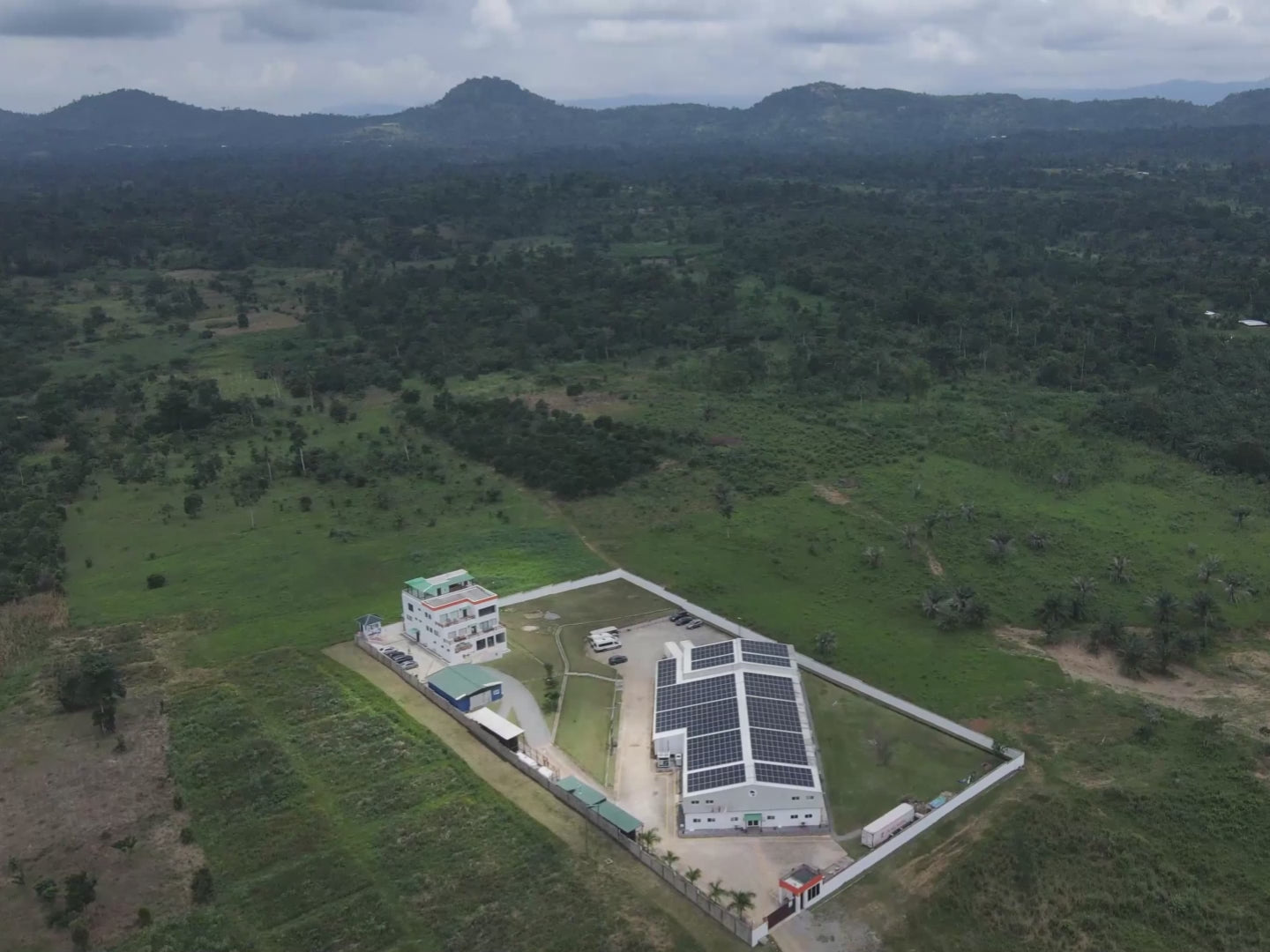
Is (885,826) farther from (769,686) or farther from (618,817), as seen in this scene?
(618,817)

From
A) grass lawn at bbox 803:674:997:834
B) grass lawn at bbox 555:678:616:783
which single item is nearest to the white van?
grass lawn at bbox 555:678:616:783

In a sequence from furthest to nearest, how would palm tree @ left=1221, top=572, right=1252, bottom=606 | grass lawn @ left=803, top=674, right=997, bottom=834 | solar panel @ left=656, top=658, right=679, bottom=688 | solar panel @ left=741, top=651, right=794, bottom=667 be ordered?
1. palm tree @ left=1221, top=572, right=1252, bottom=606
2. solar panel @ left=741, top=651, right=794, bottom=667
3. solar panel @ left=656, top=658, right=679, bottom=688
4. grass lawn @ left=803, top=674, right=997, bottom=834

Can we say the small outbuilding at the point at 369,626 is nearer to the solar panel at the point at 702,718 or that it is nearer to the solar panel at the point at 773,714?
the solar panel at the point at 702,718

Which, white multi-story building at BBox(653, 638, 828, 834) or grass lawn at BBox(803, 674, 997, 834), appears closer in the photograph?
white multi-story building at BBox(653, 638, 828, 834)

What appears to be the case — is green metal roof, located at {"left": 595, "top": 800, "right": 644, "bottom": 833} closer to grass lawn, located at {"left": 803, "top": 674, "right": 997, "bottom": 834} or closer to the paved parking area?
the paved parking area

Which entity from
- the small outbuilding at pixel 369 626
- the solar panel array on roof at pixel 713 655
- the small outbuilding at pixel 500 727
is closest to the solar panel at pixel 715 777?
the solar panel array on roof at pixel 713 655

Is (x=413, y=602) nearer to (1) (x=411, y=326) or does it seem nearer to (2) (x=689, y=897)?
(2) (x=689, y=897)

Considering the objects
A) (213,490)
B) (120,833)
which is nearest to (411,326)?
(213,490)
